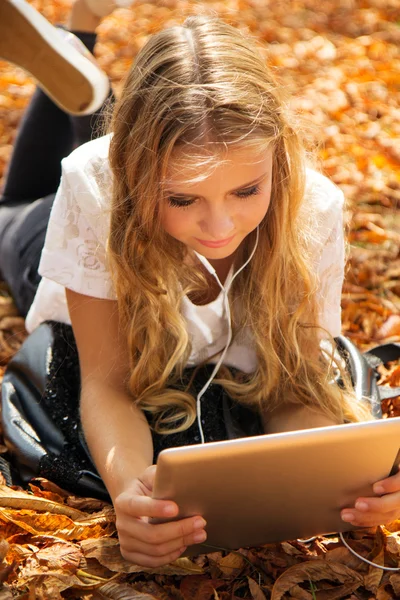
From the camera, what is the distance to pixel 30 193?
130 inches

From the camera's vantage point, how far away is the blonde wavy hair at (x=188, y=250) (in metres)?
1.75

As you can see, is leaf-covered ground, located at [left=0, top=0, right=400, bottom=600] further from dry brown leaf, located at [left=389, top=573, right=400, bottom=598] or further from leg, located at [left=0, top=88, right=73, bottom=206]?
leg, located at [left=0, top=88, right=73, bottom=206]

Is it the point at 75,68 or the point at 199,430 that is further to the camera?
the point at 199,430

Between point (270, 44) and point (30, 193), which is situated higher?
point (30, 193)

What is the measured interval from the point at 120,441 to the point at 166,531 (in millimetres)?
353

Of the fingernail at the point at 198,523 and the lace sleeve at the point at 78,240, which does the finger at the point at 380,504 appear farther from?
the lace sleeve at the point at 78,240

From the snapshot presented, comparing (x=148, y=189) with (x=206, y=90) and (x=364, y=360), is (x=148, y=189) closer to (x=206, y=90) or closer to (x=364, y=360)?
(x=206, y=90)

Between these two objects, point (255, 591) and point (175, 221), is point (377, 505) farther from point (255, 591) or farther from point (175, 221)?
point (175, 221)

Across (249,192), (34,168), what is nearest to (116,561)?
(249,192)

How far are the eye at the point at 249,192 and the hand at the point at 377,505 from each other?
69 centimetres

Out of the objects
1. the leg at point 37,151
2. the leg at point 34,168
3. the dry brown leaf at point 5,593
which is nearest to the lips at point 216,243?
the dry brown leaf at point 5,593

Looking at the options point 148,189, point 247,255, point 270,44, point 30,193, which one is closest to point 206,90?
point 148,189

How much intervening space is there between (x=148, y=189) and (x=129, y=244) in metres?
0.19

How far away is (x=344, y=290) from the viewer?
3180mm
